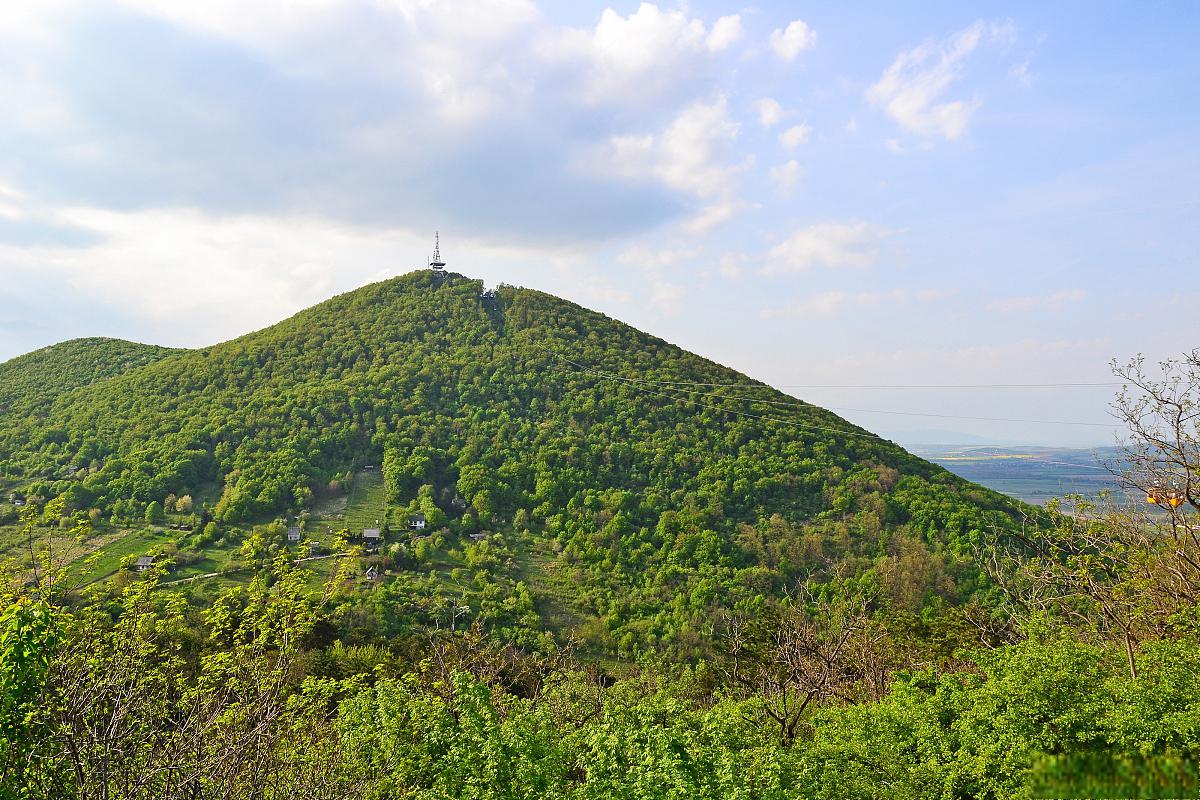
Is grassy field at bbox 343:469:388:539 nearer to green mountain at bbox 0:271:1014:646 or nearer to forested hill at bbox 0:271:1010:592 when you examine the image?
green mountain at bbox 0:271:1014:646

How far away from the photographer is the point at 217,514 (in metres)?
42.2

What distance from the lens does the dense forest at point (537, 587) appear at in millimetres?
9234

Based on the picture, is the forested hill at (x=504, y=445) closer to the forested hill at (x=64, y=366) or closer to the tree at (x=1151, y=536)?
the forested hill at (x=64, y=366)

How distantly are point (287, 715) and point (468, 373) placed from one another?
53.3 meters

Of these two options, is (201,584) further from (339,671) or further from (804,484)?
(804,484)

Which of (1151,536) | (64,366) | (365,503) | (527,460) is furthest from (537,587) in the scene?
(64,366)

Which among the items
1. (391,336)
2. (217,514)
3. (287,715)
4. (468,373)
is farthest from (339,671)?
(391,336)

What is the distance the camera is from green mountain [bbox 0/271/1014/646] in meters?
40.8

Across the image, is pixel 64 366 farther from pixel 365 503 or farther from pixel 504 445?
pixel 504 445

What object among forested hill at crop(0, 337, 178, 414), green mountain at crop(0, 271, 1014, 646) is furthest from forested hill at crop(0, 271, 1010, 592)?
forested hill at crop(0, 337, 178, 414)

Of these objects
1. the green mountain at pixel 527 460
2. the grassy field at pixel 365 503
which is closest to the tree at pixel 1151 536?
the green mountain at pixel 527 460

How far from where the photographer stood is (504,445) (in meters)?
54.0

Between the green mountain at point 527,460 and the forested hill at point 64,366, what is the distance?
1.04ft

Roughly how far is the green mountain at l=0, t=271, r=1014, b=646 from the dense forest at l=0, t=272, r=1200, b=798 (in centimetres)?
30
